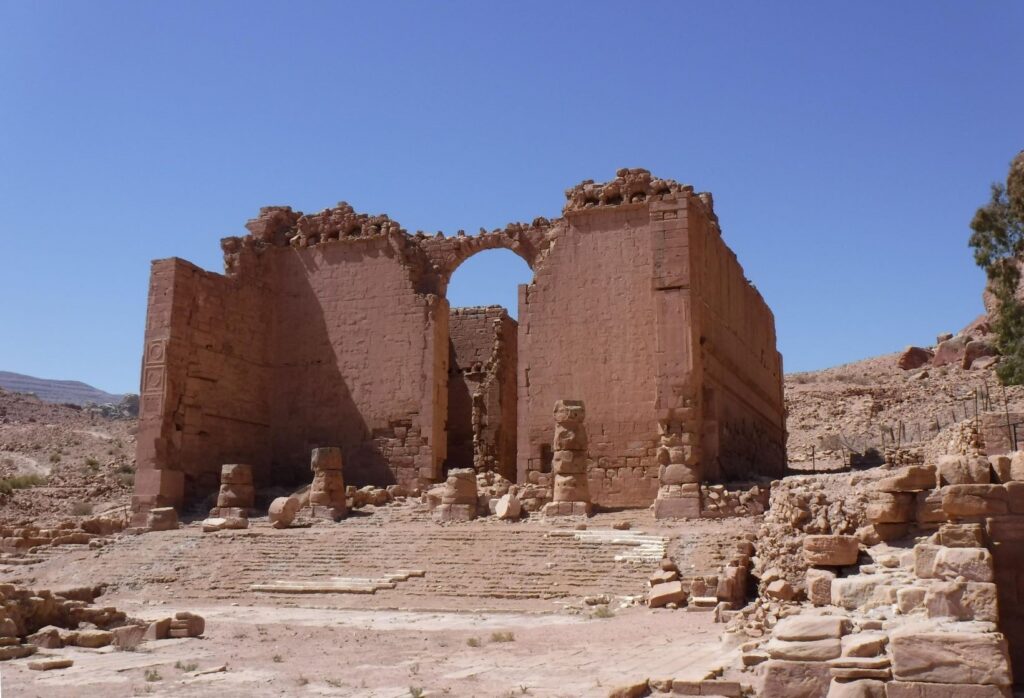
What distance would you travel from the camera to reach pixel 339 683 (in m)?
7.86

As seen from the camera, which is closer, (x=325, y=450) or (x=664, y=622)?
(x=664, y=622)

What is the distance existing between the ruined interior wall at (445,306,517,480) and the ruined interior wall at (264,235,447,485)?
2722 mm

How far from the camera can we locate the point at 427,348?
22969mm

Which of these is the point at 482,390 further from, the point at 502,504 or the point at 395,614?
the point at 395,614

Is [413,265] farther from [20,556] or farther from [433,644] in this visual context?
[433,644]

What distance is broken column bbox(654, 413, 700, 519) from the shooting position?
17625 millimetres

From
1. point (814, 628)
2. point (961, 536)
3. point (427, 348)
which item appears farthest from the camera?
point (427, 348)

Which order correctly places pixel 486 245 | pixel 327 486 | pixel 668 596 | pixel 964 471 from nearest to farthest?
pixel 964 471 → pixel 668 596 → pixel 327 486 → pixel 486 245

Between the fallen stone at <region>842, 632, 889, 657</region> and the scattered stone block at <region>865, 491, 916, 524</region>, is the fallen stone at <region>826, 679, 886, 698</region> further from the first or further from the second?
the scattered stone block at <region>865, 491, 916, 524</region>

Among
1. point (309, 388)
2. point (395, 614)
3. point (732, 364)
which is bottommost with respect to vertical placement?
point (395, 614)

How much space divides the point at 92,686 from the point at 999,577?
6.81 metres

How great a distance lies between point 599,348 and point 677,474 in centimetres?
351

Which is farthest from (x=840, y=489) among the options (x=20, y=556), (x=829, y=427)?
(x=829, y=427)

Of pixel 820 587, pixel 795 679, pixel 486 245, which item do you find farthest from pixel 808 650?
pixel 486 245
